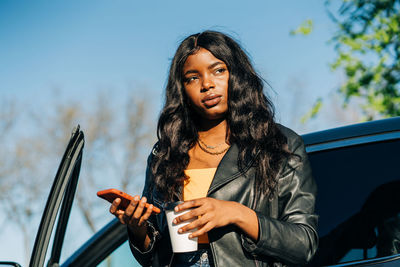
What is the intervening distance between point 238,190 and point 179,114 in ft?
1.71

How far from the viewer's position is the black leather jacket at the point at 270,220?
1.53m

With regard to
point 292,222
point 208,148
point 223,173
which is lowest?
point 292,222

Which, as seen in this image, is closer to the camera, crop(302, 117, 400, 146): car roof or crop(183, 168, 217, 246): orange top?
crop(183, 168, 217, 246): orange top

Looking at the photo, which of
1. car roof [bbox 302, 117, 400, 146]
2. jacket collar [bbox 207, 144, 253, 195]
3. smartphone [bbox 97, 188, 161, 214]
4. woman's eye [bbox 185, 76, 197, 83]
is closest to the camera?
smartphone [bbox 97, 188, 161, 214]

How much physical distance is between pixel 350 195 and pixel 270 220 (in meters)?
0.64

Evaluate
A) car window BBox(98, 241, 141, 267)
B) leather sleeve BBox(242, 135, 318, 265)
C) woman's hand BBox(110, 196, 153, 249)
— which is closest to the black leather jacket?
leather sleeve BBox(242, 135, 318, 265)

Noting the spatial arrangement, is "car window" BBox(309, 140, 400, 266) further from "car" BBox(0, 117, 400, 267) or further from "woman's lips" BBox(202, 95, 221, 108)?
"woman's lips" BBox(202, 95, 221, 108)

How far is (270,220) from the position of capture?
1.54m

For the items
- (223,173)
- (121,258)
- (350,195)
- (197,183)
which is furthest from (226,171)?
Answer: (121,258)

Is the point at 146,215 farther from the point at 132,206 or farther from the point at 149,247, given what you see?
the point at 149,247

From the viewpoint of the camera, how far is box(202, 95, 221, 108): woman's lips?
1827mm

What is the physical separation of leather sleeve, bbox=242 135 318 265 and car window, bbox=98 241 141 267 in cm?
120

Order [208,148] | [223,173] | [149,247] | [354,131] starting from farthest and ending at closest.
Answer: [354,131]
[208,148]
[149,247]
[223,173]

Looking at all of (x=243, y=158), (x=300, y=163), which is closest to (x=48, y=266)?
(x=243, y=158)
